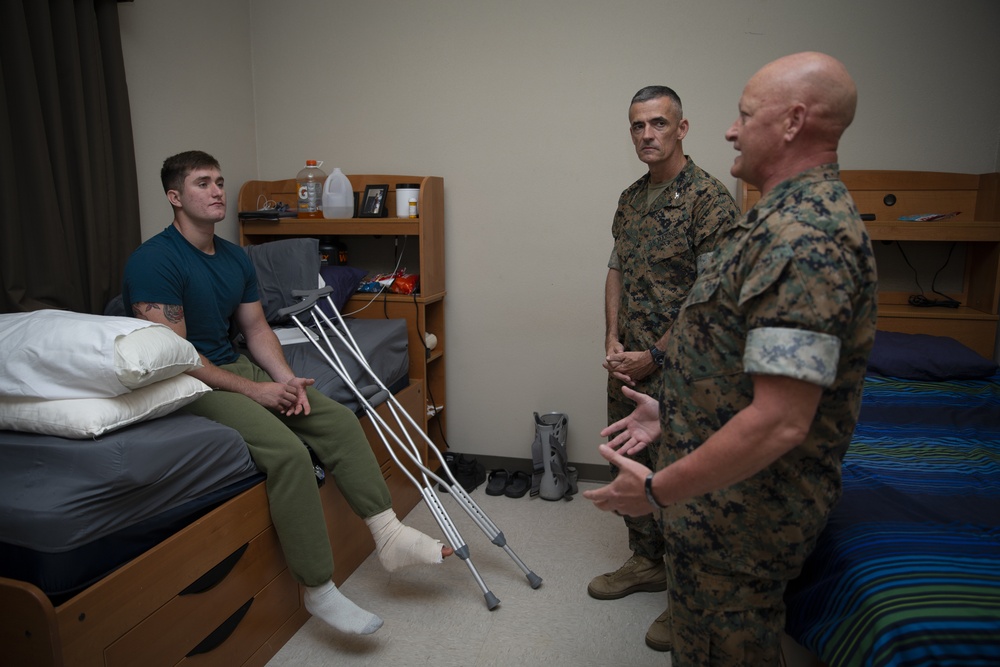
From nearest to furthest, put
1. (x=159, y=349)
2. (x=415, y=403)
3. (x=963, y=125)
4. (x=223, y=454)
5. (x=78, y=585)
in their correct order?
(x=78, y=585) < (x=159, y=349) < (x=223, y=454) < (x=963, y=125) < (x=415, y=403)

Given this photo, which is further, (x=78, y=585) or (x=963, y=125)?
(x=963, y=125)

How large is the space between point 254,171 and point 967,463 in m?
3.29

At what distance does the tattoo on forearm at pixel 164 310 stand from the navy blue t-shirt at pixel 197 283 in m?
0.01

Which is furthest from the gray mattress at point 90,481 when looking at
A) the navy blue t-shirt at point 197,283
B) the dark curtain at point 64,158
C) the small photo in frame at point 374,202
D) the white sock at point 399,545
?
the small photo in frame at point 374,202

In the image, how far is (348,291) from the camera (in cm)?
307

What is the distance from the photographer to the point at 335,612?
194 centimetres

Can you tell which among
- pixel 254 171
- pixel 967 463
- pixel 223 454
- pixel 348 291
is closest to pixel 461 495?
pixel 223 454

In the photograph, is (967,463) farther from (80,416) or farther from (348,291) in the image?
(348,291)

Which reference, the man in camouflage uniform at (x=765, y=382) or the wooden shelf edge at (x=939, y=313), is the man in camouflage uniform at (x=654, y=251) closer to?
the man in camouflage uniform at (x=765, y=382)

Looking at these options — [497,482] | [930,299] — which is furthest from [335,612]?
[930,299]

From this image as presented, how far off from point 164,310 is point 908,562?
1975 mm

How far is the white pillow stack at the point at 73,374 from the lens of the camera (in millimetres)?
1426

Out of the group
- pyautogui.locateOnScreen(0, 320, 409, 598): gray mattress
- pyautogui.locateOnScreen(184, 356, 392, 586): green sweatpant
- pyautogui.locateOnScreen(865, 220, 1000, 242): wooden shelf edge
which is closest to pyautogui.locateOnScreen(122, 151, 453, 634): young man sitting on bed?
pyautogui.locateOnScreen(184, 356, 392, 586): green sweatpant

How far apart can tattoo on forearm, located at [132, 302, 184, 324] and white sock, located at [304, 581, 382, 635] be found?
0.90m
